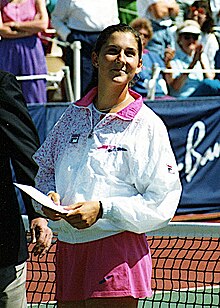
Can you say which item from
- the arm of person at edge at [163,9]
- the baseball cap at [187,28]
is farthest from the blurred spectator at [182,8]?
the arm of person at edge at [163,9]

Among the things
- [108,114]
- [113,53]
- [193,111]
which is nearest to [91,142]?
[108,114]

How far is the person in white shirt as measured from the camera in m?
3.32

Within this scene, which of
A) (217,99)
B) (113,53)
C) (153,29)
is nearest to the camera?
(113,53)

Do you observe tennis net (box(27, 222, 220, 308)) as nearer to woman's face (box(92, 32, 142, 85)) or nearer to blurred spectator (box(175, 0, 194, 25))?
woman's face (box(92, 32, 142, 85))

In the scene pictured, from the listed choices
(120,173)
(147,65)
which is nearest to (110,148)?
(120,173)

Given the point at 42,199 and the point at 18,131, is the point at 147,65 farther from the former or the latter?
the point at 42,199

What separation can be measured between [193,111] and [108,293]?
18.7 feet

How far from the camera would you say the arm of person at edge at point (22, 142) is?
350 cm

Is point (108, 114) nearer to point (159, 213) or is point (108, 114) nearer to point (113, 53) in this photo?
point (113, 53)

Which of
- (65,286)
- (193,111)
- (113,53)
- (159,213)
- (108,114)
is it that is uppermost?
(113,53)

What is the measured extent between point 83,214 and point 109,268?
0.29 meters

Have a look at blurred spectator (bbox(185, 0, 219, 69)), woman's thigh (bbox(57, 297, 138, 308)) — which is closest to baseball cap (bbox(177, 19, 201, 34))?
blurred spectator (bbox(185, 0, 219, 69))

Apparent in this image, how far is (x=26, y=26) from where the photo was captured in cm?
841

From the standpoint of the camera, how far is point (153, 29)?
387 inches
